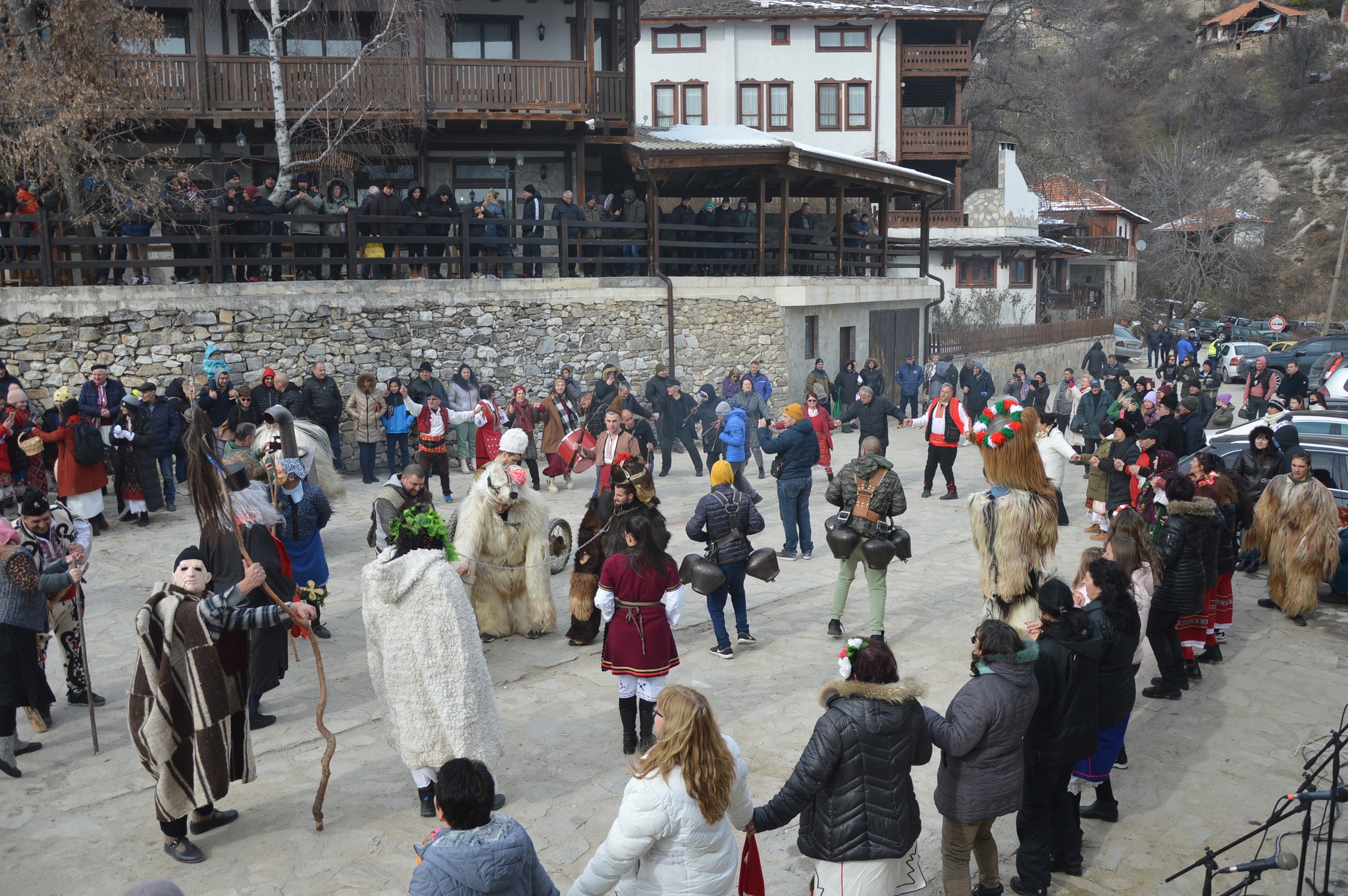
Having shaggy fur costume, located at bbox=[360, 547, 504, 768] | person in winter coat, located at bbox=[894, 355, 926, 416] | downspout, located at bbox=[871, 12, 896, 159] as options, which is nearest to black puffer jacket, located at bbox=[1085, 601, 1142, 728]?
shaggy fur costume, located at bbox=[360, 547, 504, 768]

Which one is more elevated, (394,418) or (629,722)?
(394,418)

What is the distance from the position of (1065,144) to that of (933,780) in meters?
59.2

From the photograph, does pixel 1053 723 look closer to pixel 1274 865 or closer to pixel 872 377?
pixel 1274 865

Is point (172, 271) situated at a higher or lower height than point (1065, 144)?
lower

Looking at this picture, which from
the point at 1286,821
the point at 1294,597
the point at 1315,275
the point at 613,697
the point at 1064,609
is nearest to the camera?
the point at 1064,609

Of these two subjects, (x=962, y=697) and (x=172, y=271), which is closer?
(x=962, y=697)

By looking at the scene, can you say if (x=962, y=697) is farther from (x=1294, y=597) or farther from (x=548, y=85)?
(x=548, y=85)

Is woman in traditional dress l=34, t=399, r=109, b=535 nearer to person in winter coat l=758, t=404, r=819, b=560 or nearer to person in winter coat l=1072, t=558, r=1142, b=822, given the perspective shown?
person in winter coat l=758, t=404, r=819, b=560

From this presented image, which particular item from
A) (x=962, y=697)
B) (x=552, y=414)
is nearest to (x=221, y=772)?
(x=962, y=697)

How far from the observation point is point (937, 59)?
120 ft

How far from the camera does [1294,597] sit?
9391 mm

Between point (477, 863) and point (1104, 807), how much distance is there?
4.03 m

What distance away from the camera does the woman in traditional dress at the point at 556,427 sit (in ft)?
49.4

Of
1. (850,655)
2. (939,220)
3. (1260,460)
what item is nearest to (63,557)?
(850,655)
